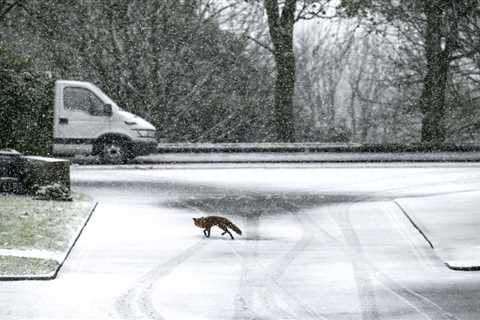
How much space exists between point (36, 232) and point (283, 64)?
2434 cm

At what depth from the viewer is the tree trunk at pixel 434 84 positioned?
4109cm

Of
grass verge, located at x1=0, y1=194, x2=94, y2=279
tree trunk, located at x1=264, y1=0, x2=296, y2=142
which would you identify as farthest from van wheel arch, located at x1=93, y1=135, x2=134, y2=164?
tree trunk, located at x1=264, y1=0, x2=296, y2=142

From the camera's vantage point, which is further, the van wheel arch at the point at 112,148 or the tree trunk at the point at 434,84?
the tree trunk at the point at 434,84

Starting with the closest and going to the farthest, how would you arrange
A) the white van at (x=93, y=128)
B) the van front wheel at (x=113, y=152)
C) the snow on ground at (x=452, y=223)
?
the snow on ground at (x=452, y=223)
the white van at (x=93, y=128)
the van front wheel at (x=113, y=152)

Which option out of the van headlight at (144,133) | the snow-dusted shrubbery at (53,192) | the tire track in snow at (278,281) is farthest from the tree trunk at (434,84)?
the tire track in snow at (278,281)

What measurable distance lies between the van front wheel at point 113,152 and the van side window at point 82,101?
0.78 meters

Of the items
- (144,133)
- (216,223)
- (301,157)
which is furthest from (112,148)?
(216,223)

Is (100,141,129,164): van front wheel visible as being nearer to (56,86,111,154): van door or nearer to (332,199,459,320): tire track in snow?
(56,86,111,154): van door

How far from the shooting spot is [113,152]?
1326 inches

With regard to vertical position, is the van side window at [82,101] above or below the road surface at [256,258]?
above

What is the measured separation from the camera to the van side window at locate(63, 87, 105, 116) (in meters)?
33.7

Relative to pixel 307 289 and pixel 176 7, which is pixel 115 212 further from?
pixel 176 7

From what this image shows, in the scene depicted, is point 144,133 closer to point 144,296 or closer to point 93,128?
point 93,128

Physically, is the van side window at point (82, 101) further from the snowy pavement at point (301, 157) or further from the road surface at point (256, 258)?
the road surface at point (256, 258)
